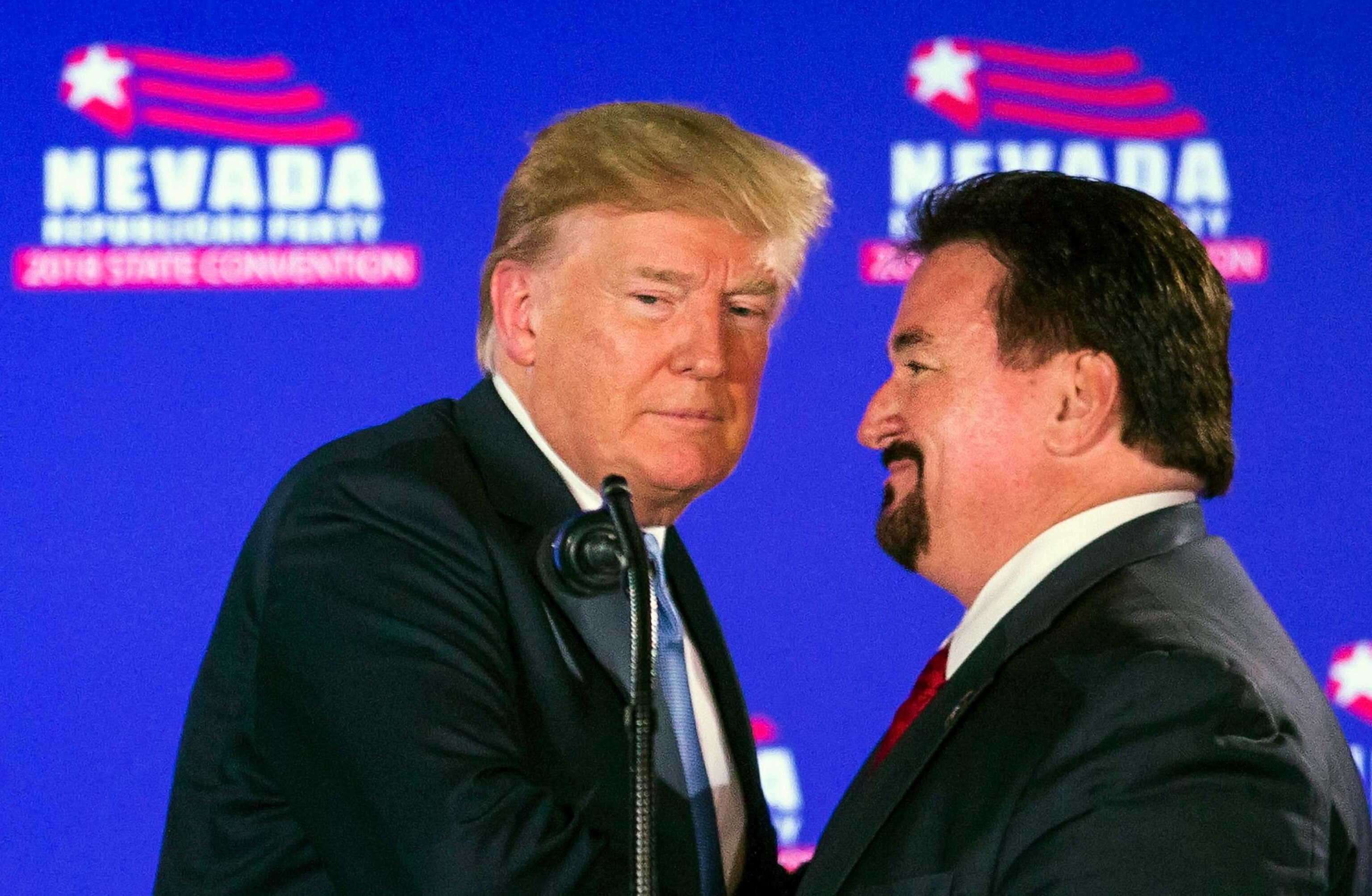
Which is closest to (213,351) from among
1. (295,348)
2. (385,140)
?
(295,348)

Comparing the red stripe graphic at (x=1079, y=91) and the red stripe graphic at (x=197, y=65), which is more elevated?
the red stripe graphic at (x=197, y=65)

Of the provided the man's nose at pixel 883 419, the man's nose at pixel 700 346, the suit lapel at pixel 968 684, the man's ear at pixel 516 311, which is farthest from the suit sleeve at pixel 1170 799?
the man's ear at pixel 516 311

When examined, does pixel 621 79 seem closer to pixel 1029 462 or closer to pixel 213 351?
pixel 213 351

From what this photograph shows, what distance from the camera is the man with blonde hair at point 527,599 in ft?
5.02

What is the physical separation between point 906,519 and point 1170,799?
0.56 meters

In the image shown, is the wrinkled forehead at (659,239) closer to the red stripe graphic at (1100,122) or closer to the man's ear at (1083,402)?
the man's ear at (1083,402)

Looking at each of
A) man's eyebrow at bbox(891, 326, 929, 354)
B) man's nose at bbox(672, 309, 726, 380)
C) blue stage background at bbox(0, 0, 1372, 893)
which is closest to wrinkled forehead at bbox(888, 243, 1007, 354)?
man's eyebrow at bbox(891, 326, 929, 354)

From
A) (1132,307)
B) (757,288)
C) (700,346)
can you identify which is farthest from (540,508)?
(1132,307)

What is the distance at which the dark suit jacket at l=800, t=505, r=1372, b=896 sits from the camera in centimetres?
129

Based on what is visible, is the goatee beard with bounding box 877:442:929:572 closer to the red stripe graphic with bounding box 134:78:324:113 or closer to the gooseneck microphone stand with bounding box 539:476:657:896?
the gooseneck microphone stand with bounding box 539:476:657:896

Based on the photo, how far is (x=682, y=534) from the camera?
3434mm

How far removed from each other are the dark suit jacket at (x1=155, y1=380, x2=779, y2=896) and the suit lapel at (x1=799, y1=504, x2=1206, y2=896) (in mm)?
206

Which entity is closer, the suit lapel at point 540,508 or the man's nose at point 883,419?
the suit lapel at point 540,508

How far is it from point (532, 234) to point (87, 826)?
208 cm
